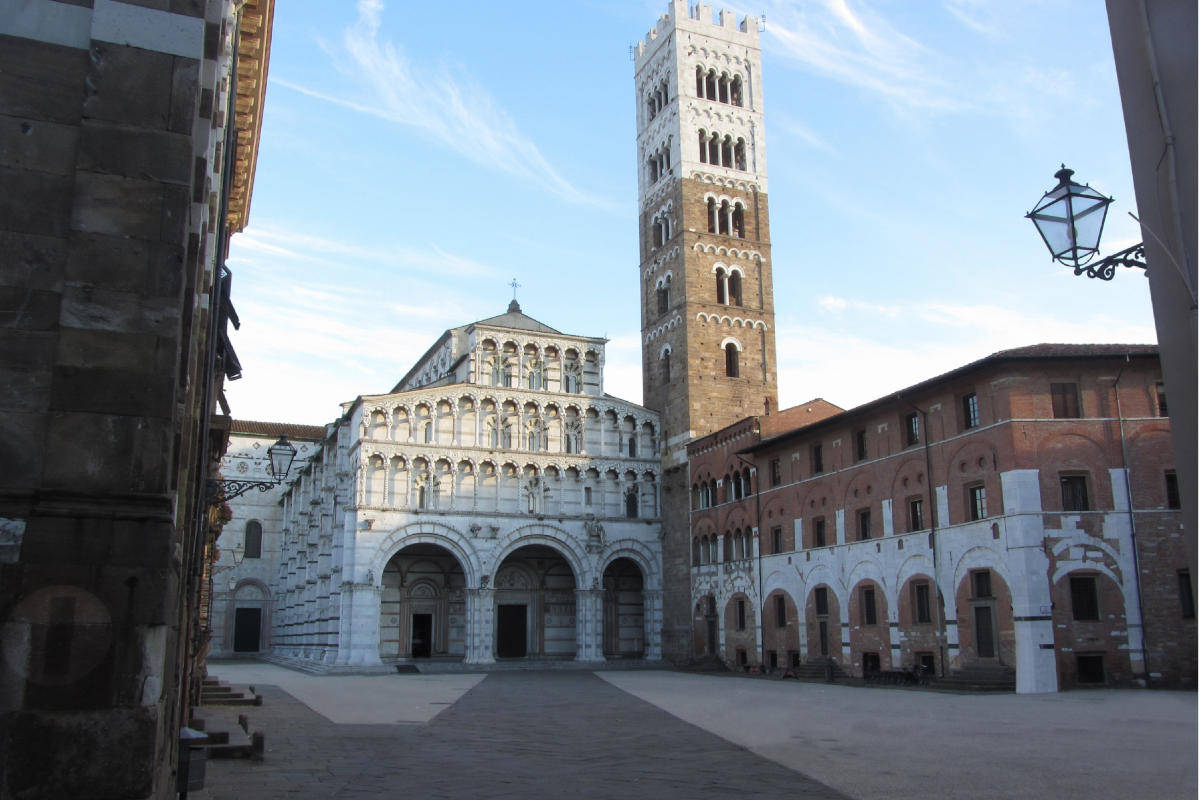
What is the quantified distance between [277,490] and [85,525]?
192 feet

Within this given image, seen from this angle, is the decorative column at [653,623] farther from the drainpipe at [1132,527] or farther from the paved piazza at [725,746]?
the drainpipe at [1132,527]

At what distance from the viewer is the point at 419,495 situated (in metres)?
41.6

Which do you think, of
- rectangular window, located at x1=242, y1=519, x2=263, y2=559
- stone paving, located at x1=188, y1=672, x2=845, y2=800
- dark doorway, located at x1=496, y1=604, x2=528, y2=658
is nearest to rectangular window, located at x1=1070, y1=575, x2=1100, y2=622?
stone paving, located at x1=188, y1=672, x2=845, y2=800

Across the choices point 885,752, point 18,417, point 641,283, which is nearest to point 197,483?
point 18,417

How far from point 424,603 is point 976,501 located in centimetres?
2544

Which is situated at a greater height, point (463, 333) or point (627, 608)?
point (463, 333)

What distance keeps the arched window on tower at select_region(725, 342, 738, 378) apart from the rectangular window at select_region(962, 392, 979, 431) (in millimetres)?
17639

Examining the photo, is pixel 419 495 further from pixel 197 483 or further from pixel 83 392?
pixel 83 392

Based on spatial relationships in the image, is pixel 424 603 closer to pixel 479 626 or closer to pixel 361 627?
pixel 479 626

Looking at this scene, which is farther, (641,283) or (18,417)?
(641,283)

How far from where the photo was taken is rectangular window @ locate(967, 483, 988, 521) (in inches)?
1080

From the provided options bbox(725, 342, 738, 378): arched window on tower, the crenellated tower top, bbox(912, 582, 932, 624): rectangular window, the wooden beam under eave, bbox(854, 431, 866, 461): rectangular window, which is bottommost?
bbox(912, 582, 932, 624): rectangular window

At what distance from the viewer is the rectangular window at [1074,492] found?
85.9 feet

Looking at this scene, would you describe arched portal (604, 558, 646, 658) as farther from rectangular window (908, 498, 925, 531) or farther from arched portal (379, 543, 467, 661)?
rectangular window (908, 498, 925, 531)
